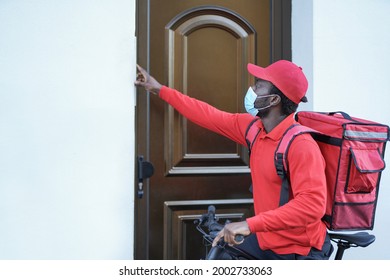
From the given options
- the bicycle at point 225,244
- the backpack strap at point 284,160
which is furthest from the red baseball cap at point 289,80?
the bicycle at point 225,244

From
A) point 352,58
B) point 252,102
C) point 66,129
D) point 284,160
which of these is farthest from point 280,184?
point 352,58

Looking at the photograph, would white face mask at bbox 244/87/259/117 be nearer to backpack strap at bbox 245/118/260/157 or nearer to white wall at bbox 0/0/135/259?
backpack strap at bbox 245/118/260/157

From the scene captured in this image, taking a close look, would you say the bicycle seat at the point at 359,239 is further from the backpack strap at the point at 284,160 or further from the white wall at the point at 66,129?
the white wall at the point at 66,129

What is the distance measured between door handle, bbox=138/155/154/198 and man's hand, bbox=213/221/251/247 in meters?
0.93

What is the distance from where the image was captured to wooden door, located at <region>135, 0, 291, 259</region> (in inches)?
107

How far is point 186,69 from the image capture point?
Result: 9.18 ft

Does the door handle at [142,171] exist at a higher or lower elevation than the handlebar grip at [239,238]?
higher

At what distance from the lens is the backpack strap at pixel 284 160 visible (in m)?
1.97

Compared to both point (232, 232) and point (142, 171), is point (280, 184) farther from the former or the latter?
point (142, 171)

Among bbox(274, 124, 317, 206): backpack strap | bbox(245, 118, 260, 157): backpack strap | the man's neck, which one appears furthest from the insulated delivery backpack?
bbox(245, 118, 260, 157): backpack strap

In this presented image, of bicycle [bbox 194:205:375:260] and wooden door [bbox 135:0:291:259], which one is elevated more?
wooden door [bbox 135:0:291:259]

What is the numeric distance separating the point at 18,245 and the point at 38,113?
0.72 metres

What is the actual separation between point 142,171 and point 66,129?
0.51m

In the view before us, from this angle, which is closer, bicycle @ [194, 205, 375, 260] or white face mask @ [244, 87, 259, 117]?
bicycle @ [194, 205, 375, 260]
